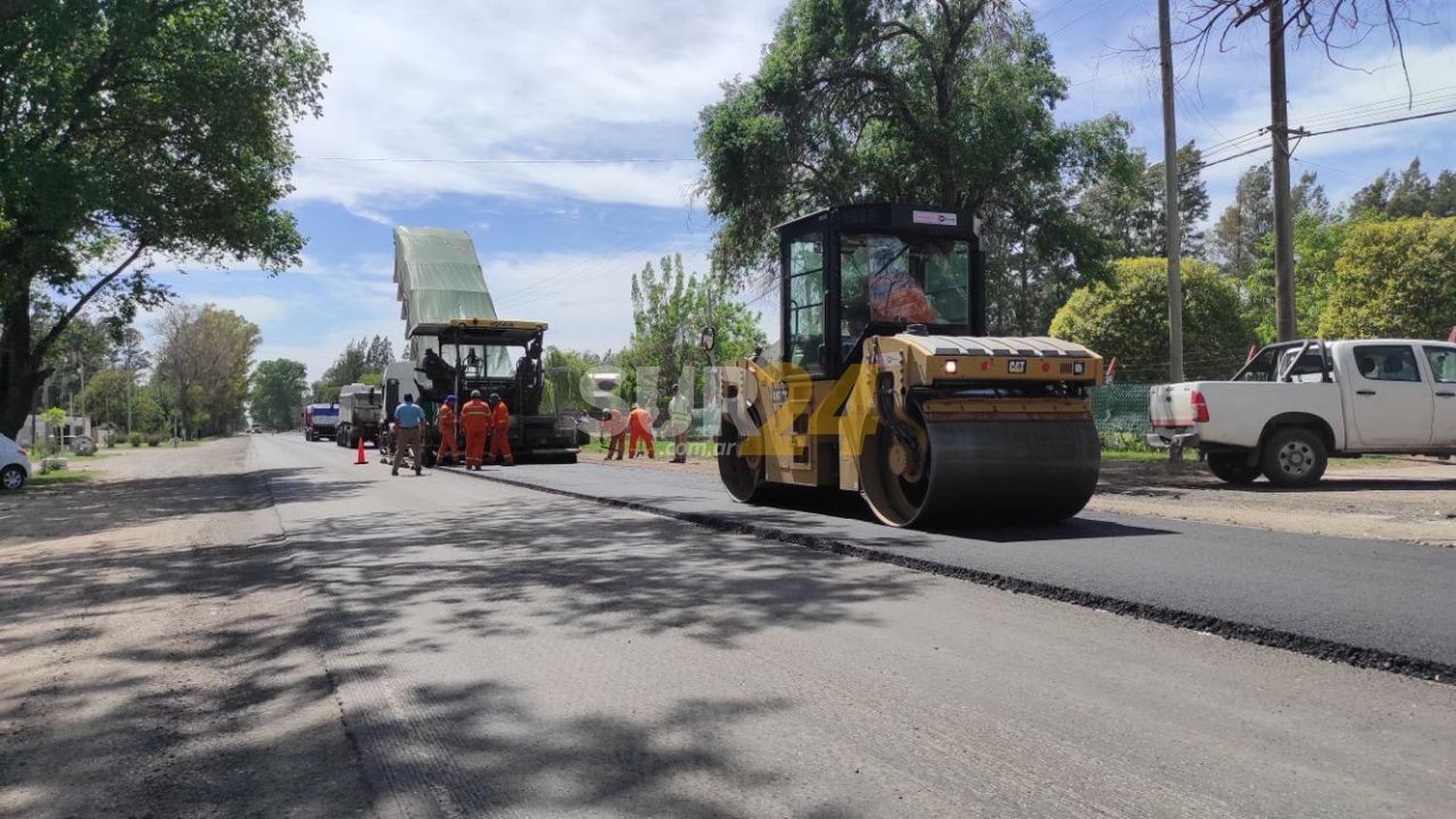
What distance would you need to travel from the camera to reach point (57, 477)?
24578 mm

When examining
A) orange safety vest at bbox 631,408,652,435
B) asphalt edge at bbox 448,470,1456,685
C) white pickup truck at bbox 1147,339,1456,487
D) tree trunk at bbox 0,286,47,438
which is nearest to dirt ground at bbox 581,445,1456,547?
white pickup truck at bbox 1147,339,1456,487

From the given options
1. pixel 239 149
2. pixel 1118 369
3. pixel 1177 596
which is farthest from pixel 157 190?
pixel 1118 369

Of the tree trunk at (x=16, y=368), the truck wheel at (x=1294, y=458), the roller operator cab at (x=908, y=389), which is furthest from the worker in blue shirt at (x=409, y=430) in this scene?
the truck wheel at (x=1294, y=458)

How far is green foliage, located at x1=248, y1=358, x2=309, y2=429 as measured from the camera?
168750 mm

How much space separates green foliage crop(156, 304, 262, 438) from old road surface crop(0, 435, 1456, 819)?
87227 mm

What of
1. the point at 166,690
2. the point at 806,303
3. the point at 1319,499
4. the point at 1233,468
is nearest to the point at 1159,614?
the point at 166,690

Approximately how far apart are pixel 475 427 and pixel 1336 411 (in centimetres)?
1495

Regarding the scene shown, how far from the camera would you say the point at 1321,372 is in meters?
13.2

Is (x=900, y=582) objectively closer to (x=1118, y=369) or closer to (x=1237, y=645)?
(x=1237, y=645)

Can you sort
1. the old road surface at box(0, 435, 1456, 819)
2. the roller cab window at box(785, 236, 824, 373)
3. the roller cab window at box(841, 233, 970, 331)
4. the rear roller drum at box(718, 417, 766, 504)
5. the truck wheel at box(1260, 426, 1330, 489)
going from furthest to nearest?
the truck wheel at box(1260, 426, 1330, 489) → the rear roller drum at box(718, 417, 766, 504) → the roller cab window at box(785, 236, 824, 373) → the roller cab window at box(841, 233, 970, 331) → the old road surface at box(0, 435, 1456, 819)

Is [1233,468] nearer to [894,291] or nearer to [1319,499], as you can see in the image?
[1319,499]

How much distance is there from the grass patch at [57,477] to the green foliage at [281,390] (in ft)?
492

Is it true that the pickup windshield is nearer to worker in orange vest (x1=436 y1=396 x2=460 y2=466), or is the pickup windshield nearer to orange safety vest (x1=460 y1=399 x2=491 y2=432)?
orange safety vest (x1=460 y1=399 x2=491 y2=432)

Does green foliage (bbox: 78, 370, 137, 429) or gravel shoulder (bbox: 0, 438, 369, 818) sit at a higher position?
green foliage (bbox: 78, 370, 137, 429)
